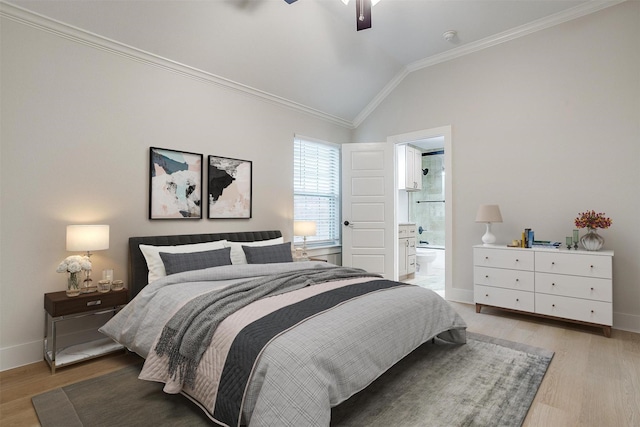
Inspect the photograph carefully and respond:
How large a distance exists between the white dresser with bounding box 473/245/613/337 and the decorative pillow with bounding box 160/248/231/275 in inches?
113

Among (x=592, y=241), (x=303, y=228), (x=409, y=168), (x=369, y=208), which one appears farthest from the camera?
(x=409, y=168)

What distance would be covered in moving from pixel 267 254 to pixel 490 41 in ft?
12.1

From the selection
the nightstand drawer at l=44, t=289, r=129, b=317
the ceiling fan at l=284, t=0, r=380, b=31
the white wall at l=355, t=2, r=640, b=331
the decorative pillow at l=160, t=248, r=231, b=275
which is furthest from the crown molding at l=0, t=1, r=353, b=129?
the white wall at l=355, t=2, r=640, b=331

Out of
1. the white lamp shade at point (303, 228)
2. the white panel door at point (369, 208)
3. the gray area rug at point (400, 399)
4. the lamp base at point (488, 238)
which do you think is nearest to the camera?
the gray area rug at point (400, 399)

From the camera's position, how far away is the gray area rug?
1808mm

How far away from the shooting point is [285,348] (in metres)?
1.56

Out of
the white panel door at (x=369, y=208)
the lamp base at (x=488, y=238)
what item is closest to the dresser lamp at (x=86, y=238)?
the white panel door at (x=369, y=208)

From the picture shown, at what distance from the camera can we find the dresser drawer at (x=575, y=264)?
3.06 m

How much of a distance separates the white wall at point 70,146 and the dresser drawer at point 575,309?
11.8ft

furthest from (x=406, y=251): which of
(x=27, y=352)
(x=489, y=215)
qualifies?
(x=27, y=352)

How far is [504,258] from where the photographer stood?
143 inches

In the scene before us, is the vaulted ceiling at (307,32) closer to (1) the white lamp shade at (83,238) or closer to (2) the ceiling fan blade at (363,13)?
(2) the ceiling fan blade at (363,13)

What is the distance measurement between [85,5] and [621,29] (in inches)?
193

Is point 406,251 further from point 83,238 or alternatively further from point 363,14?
point 83,238
